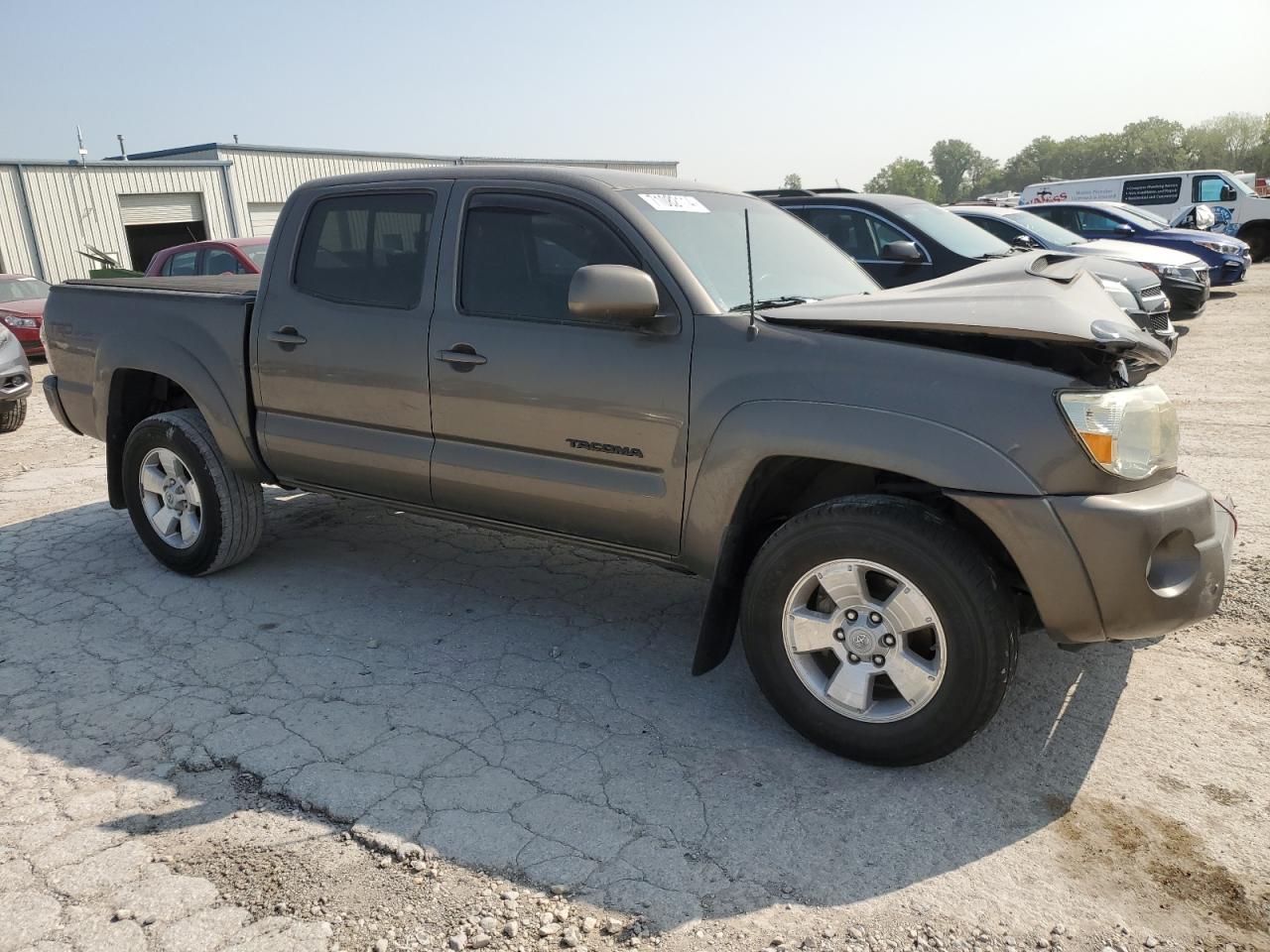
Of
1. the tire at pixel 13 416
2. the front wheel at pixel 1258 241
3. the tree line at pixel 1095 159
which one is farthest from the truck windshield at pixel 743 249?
the tree line at pixel 1095 159

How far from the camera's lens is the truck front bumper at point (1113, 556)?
2.73 meters

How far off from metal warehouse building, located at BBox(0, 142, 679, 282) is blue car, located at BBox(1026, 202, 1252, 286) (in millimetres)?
8928

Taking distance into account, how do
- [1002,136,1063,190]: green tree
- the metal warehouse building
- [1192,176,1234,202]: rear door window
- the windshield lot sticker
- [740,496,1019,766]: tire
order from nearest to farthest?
[740,496,1019,766]: tire → the windshield lot sticker → [1192,176,1234,202]: rear door window → the metal warehouse building → [1002,136,1063,190]: green tree

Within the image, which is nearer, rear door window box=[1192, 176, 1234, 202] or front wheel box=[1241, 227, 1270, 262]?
rear door window box=[1192, 176, 1234, 202]

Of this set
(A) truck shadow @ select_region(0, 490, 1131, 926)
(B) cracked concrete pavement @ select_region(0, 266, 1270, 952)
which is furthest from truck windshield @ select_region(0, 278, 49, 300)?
(B) cracked concrete pavement @ select_region(0, 266, 1270, 952)

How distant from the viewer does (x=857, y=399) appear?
2990 mm

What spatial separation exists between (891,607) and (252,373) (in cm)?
310

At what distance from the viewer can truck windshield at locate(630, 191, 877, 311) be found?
140 inches

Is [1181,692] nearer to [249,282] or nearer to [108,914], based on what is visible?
Result: [108,914]

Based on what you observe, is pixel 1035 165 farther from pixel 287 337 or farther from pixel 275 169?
pixel 287 337

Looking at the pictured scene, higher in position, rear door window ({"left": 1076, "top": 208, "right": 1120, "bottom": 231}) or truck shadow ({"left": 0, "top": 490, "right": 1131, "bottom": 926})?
rear door window ({"left": 1076, "top": 208, "right": 1120, "bottom": 231})

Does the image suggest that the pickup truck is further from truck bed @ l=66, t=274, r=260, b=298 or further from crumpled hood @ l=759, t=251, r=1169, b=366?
truck bed @ l=66, t=274, r=260, b=298

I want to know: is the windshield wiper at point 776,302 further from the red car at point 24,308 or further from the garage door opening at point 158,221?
the garage door opening at point 158,221

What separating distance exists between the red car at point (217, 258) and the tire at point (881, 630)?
938 centimetres
